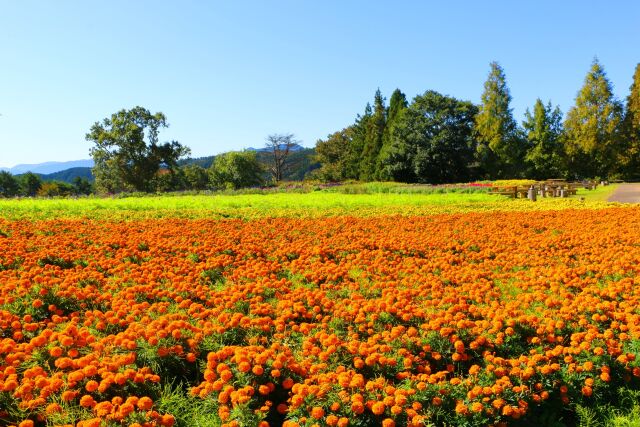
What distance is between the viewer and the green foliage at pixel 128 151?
46.5 m

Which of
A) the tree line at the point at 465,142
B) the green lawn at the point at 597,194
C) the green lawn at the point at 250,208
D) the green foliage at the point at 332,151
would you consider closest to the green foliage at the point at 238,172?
the green foliage at the point at 332,151

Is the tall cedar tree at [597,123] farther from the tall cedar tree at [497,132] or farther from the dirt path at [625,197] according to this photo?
the dirt path at [625,197]

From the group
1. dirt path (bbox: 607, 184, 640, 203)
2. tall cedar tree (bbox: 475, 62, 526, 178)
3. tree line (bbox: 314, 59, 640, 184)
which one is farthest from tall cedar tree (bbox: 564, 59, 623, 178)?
dirt path (bbox: 607, 184, 640, 203)

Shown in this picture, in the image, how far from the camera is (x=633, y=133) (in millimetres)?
45375

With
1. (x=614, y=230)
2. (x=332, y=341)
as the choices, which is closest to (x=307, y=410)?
(x=332, y=341)

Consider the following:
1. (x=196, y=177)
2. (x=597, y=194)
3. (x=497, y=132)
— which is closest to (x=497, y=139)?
(x=497, y=132)

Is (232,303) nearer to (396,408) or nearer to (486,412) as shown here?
(396,408)

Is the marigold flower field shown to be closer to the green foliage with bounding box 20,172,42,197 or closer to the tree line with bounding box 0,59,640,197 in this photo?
the tree line with bounding box 0,59,640,197

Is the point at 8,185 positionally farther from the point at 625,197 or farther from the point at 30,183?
the point at 625,197

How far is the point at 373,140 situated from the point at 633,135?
26.3 m

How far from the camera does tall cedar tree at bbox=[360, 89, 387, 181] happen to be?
5006 cm

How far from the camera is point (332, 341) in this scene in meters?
3.81

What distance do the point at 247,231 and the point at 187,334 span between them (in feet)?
20.5

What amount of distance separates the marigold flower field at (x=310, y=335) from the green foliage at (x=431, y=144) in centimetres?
3622
